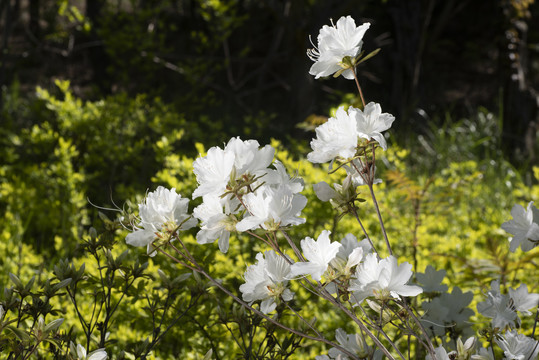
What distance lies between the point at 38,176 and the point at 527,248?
3327 mm

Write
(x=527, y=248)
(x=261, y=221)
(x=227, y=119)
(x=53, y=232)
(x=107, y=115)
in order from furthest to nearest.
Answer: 1. (x=227, y=119)
2. (x=107, y=115)
3. (x=53, y=232)
4. (x=527, y=248)
5. (x=261, y=221)

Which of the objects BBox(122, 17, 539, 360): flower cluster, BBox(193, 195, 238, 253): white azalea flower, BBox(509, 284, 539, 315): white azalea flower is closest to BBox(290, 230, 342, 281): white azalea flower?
BBox(122, 17, 539, 360): flower cluster

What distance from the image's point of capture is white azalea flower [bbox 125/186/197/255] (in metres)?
1.02

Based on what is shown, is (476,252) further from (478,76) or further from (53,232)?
(478,76)

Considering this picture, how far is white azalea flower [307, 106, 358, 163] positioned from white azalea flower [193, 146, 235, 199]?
0.56ft

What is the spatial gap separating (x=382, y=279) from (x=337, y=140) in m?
0.26

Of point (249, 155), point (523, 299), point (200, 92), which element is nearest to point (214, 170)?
point (249, 155)

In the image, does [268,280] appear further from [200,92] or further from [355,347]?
[200,92]

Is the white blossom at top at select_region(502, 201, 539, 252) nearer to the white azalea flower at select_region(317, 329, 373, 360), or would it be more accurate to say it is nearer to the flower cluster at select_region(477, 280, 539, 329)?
the flower cluster at select_region(477, 280, 539, 329)

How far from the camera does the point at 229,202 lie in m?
1.01

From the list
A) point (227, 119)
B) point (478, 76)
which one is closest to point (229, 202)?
point (227, 119)

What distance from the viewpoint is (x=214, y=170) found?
96 cm

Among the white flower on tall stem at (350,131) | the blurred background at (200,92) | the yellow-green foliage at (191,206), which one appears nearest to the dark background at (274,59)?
the blurred background at (200,92)

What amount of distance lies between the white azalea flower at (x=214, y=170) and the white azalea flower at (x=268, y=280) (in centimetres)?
18
